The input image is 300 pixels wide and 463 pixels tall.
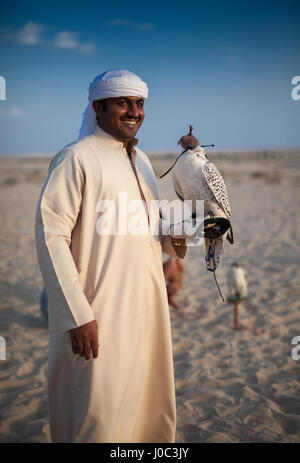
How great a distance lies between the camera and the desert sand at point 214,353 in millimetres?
2613

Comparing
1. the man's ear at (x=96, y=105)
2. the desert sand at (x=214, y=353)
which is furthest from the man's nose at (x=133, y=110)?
the desert sand at (x=214, y=353)

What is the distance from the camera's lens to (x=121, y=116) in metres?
1.77

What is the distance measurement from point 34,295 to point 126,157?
358 cm

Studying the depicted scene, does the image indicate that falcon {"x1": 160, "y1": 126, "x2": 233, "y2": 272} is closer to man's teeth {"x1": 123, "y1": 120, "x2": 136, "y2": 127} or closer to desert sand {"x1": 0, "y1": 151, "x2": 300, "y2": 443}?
man's teeth {"x1": 123, "y1": 120, "x2": 136, "y2": 127}

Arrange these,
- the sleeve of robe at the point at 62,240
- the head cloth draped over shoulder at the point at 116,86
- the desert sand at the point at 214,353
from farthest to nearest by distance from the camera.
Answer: the desert sand at the point at 214,353, the head cloth draped over shoulder at the point at 116,86, the sleeve of robe at the point at 62,240

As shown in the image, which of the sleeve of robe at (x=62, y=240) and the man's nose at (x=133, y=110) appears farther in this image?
the man's nose at (x=133, y=110)

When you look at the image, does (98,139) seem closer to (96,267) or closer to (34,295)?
(96,267)

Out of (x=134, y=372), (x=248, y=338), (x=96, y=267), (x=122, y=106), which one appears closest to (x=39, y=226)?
(x=96, y=267)

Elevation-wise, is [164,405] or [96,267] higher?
[96,267]

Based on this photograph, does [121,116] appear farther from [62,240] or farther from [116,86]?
[62,240]

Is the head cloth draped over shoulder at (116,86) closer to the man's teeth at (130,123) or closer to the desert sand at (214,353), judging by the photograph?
the man's teeth at (130,123)

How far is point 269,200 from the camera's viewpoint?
1307 centimetres
